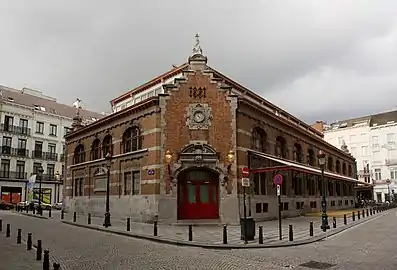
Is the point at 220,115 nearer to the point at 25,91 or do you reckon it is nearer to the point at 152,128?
the point at 152,128

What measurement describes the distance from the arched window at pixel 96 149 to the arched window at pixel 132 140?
4.55 metres

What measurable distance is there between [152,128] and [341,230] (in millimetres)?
13190

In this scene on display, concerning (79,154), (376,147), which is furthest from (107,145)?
(376,147)

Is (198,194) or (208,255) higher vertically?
(198,194)

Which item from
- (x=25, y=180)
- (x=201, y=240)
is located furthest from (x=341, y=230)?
(x=25, y=180)

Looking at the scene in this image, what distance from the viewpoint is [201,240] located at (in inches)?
628

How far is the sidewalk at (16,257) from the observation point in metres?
10.2

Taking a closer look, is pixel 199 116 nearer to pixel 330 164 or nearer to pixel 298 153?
pixel 298 153

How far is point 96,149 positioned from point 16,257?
841 inches

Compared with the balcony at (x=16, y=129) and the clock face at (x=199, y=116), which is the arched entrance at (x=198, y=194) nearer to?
the clock face at (x=199, y=116)

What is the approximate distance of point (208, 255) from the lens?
12609 mm

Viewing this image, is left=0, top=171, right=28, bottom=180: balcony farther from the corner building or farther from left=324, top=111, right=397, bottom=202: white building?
left=324, top=111, right=397, bottom=202: white building

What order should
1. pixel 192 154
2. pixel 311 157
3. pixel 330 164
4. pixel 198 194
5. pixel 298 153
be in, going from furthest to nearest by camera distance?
pixel 330 164 < pixel 311 157 < pixel 298 153 < pixel 198 194 < pixel 192 154

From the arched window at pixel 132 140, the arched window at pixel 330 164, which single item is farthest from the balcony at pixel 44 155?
the arched window at pixel 330 164
